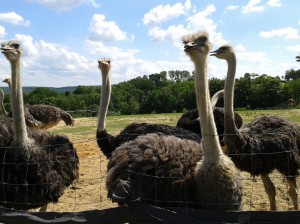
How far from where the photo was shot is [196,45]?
139 inches

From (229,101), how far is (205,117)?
2.07m

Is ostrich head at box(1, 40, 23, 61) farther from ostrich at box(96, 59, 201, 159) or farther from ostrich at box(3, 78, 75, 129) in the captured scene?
ostrich at box(3, 78, 75, 129)

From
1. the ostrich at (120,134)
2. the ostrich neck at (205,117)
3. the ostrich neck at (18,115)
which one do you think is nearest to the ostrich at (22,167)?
the ostrich neck at (18,115)

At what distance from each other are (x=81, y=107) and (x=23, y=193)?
43608 millimetres

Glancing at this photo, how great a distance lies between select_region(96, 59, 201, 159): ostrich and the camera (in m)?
5.78

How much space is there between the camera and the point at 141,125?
613 centimetres

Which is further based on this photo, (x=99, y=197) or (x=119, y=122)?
(x=119, y=122)

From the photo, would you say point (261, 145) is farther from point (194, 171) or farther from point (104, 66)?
point (104, 66)

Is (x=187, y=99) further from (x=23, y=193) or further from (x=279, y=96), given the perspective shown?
(x=23, y=193)

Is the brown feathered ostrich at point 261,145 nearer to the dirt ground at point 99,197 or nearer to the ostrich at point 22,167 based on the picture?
the dirt ground at point 99,197

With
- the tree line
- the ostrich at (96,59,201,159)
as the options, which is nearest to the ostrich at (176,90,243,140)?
the ostrich at (96,59,201,159)

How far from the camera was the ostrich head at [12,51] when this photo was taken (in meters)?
4.76

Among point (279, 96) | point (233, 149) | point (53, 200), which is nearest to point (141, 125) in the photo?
point (233, 149)

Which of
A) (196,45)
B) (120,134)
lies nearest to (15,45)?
(120,134)
